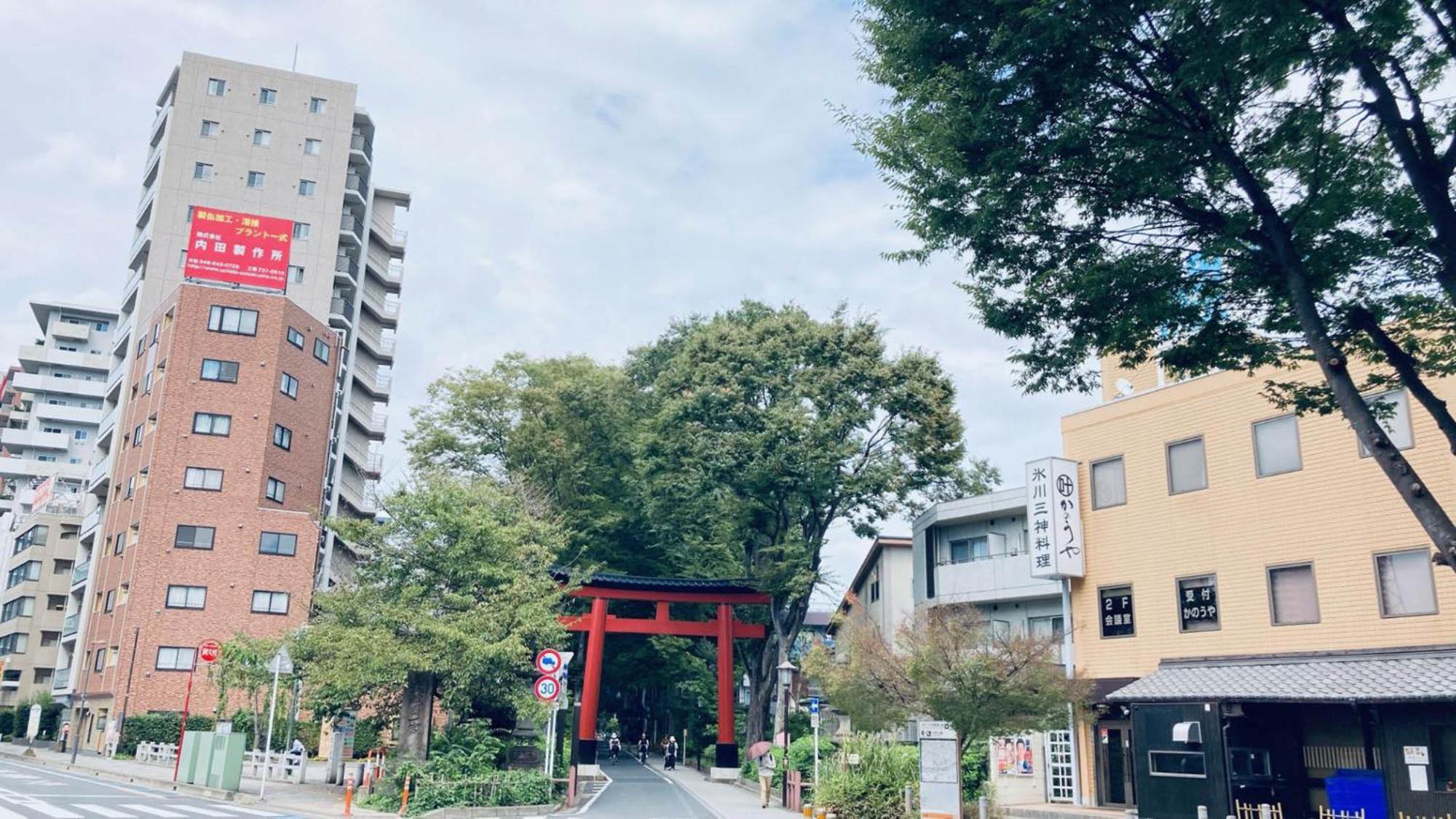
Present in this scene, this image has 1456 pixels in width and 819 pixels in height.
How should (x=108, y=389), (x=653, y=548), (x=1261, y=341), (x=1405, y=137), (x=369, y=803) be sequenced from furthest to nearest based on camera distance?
1. (x=108, y=389)
2. (x=653, y=548)
3. (x=369, y=803)
4. (x=1261, y=341)
5. (x=1405, y=137)

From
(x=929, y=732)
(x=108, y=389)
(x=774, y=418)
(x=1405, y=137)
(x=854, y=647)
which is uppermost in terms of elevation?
(x=108, y=389)

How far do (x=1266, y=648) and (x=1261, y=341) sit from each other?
491 inches

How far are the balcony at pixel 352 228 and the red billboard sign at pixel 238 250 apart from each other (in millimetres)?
9849

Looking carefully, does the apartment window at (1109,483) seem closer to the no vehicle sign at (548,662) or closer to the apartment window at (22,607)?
the no vehicle sign at (548,662)

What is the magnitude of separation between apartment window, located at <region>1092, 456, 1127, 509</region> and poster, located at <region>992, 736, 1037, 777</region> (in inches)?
251

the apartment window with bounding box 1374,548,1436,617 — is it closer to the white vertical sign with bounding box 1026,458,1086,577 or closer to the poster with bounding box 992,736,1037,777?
the white vertical sign with bounding box 1026,458,1086,577

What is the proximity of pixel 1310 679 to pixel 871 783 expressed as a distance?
28.1ft

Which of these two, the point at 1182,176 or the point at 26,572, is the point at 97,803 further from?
the point at 26,572

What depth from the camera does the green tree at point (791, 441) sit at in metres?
35.4

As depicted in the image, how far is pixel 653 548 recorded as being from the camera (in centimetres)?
4884

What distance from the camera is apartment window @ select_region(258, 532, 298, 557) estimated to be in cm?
4497

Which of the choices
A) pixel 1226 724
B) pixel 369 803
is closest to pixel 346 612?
pixel 369 803

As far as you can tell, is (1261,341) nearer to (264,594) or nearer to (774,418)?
(774,418)

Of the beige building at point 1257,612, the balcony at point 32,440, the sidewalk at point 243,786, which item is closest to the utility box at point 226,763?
the sidewalk at point 243,786
